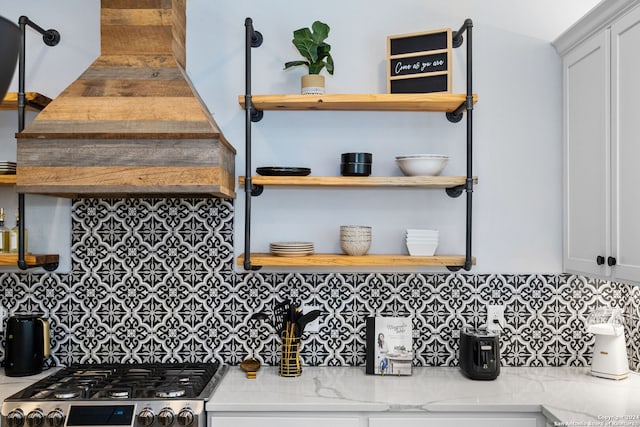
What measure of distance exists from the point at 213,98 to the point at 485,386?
175 centimetres

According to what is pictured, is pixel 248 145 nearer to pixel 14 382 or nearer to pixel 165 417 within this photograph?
pixel 165 417

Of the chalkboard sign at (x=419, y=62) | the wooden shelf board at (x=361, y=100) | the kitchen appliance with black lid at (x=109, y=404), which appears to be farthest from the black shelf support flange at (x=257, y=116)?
the kitchen appliance with black lid at (x=109, y=404)

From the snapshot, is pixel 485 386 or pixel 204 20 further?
pixel 204 20

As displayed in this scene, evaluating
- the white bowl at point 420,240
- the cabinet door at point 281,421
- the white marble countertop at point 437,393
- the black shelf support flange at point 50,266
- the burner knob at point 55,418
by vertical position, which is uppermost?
the white bowl at point 420,240

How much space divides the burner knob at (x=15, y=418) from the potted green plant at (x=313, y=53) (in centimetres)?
165

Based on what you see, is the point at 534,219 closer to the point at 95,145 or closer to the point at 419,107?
the point at 419,107

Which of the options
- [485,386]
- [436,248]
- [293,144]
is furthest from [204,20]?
[485,386]

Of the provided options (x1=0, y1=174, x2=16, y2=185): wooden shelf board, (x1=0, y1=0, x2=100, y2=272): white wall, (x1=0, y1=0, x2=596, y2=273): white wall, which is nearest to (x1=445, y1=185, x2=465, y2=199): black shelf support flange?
(x1=0, y1=0, x2=596, y2=273): white wall

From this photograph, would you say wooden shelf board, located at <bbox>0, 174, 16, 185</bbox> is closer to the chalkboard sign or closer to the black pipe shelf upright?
the black pipe shelf upright

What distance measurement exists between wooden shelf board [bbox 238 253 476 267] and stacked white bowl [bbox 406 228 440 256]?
0.09m

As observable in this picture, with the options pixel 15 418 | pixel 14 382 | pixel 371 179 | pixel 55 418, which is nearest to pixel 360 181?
pixel 371 179

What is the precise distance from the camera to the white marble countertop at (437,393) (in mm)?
2084

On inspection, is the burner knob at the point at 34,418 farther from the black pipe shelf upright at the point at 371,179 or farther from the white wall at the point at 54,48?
the white wall at the point at 54,48

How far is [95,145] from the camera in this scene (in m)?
2.24
